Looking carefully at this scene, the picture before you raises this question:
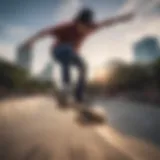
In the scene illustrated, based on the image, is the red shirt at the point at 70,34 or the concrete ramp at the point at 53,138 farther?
the red shirt at the point at 70,34

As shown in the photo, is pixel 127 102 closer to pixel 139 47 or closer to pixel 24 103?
pixel 139 47

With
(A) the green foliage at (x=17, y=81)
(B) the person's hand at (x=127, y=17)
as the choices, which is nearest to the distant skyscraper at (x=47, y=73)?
(A) the green foliage at (x=17, y=81)

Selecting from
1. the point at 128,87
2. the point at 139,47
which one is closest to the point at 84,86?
the point at 128,87

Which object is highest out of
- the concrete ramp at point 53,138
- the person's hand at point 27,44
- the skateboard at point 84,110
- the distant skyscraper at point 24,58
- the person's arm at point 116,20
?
the person's arm at point 116,20

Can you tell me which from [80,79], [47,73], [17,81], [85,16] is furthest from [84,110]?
[85,16]

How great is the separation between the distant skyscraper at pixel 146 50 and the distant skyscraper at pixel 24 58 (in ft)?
1.92

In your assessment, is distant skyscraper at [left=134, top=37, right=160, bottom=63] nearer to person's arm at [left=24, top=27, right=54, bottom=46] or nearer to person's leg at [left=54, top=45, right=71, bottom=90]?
person's leg at [left=54, top=45, right=71, bottom=90]

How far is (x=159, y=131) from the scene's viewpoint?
66.8 inches

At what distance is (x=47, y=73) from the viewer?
1702 millimetres

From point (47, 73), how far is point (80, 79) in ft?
0.59

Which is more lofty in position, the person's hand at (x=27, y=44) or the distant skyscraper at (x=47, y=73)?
the person's hand at (x=27, y=44)

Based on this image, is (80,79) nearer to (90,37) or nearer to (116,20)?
(90,37)

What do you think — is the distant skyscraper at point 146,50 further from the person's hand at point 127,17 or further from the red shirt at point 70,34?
the red shirt at point 70,34

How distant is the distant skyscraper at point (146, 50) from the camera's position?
1757 mm
